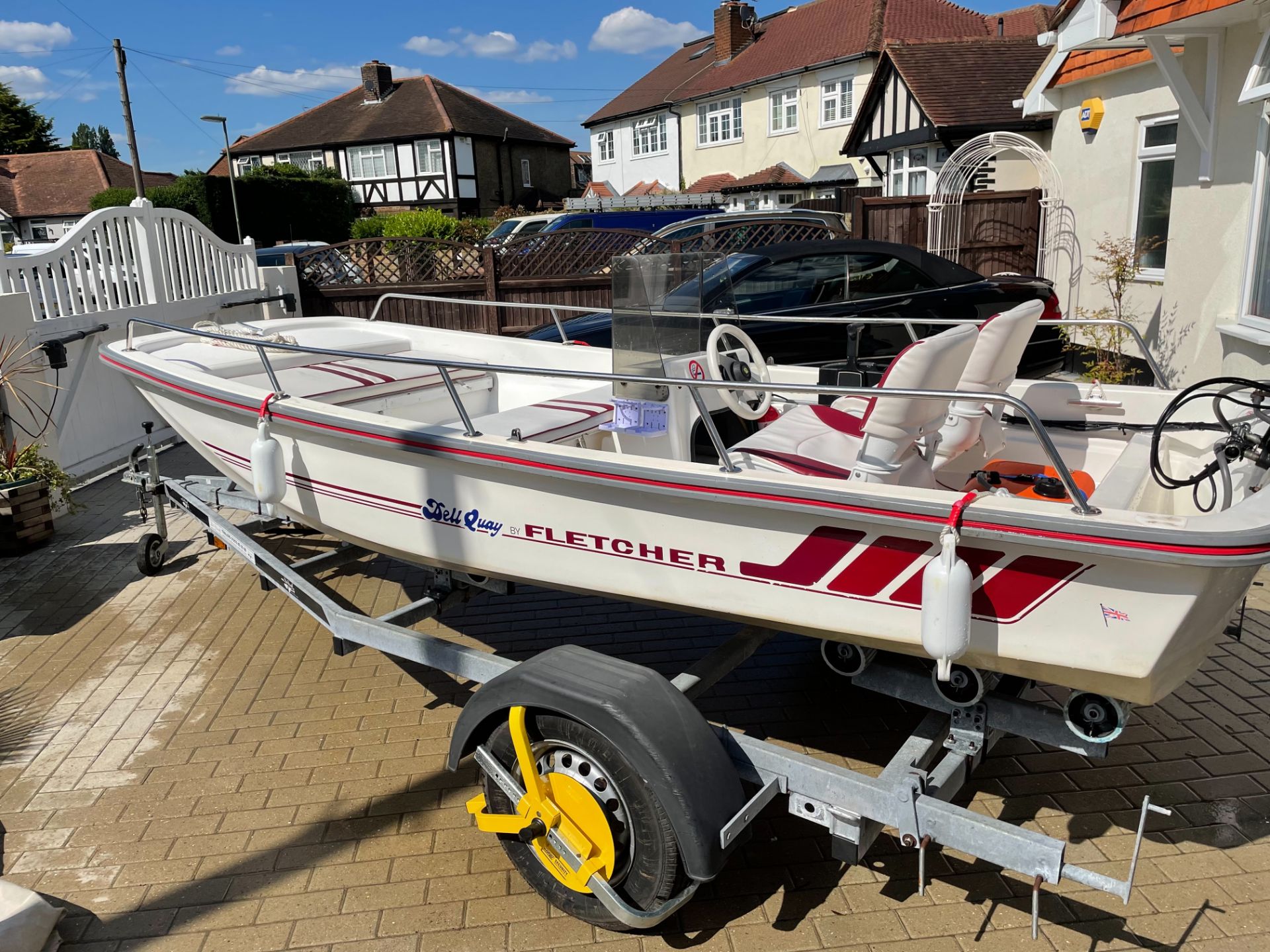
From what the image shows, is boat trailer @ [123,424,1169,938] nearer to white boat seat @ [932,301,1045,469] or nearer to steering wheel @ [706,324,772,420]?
white boat seat @ [932,301,1045,469]

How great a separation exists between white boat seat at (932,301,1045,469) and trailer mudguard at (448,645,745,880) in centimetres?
135

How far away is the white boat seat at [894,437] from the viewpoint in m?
2.86

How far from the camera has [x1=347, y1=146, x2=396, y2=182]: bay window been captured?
4000 cm

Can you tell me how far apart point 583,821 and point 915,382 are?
1.64m

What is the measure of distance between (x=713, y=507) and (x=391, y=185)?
41035mm

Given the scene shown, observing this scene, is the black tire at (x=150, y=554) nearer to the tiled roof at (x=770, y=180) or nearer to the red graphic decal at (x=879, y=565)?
the red graphic decal at (x=879, y=565)

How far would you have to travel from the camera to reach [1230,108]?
6.82 m

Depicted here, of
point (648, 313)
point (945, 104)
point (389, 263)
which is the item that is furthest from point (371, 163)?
point (648, 313)

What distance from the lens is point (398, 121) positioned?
40.1 m

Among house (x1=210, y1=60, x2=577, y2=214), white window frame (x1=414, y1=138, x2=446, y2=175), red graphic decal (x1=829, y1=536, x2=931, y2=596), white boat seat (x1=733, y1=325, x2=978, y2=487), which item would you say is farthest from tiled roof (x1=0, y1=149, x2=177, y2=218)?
red graphic decal (x1=829, y1=536, x2=931, y2=596)

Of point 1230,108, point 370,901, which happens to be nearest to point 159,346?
point 370,901

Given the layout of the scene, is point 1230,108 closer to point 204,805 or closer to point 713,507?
point 713,507

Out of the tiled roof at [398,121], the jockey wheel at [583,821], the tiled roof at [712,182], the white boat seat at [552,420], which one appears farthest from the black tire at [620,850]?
the tiled roof at [398,121]

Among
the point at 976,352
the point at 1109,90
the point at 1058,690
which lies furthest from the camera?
the point at 1109,90
